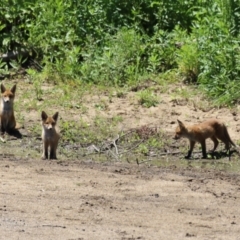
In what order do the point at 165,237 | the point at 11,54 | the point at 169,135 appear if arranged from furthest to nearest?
the point at 11,54
the point at 169,135
the point at 165,237

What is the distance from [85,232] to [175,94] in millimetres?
7163

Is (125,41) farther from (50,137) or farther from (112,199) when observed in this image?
(112,199)

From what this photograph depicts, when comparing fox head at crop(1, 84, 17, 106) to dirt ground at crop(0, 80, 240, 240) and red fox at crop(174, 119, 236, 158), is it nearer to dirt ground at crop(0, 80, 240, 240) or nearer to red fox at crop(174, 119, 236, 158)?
dirt ground at crop(0, 80, 240, 240)

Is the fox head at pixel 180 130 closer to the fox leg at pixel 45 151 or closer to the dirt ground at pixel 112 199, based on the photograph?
the dirt ground at pixel 112 199

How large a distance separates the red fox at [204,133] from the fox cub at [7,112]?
103 inches

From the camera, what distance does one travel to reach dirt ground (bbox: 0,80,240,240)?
890 cm

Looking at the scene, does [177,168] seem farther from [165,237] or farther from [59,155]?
[165,237]

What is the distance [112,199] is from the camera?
33.1ft

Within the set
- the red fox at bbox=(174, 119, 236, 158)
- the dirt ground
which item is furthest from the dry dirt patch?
the red fox at bbox=(174, 119, 236, 158)

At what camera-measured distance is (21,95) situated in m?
16.0

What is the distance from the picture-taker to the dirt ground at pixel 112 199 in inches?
350

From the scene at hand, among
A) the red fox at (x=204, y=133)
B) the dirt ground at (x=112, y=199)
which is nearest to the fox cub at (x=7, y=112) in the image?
the dirt ground at (x=112, y=199)

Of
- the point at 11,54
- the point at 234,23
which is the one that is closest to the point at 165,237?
the point at 234,23

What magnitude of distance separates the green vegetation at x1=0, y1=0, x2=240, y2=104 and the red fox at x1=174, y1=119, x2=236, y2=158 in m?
1.58
